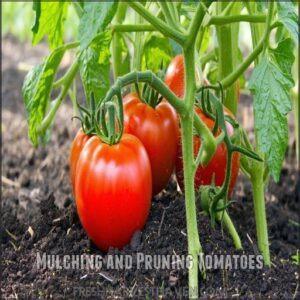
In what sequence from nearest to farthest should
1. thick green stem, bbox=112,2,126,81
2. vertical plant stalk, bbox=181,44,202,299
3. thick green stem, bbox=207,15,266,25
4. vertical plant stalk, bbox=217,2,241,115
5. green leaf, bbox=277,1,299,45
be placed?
green leaf, bbox=277,1,299,45, vertical plant stalk, bbox=181,44,202,299, thick green stem, bbox=207,15,266,25, vertical plant stalk, bbox=217,2,241,115, thick green stem, bbox=112,2,126,81

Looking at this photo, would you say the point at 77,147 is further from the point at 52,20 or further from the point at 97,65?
the point at 52,20

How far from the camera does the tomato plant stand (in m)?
1.62

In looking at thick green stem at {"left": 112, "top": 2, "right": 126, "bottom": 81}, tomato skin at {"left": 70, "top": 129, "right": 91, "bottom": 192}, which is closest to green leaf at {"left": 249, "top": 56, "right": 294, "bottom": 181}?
tomato skin at {"left": 70, "top": 129, "right": 91, "bottom": 192}

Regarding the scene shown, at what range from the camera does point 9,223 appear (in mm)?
2111

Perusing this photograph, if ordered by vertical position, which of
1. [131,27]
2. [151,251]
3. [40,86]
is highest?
[131,27]

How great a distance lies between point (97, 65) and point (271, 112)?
46 centimetres

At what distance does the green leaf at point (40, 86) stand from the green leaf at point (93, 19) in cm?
48

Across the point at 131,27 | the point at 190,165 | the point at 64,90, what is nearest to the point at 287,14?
the point at 190,165

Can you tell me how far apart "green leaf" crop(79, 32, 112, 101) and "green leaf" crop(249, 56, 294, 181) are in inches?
15.2

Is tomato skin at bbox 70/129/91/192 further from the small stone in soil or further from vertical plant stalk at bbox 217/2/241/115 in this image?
vertical plant stalk at bbox 217/2/241/115

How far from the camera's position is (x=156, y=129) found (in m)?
1.89

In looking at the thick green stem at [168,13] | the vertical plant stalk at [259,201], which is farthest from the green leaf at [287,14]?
the vertical plant stalk at [259,201]

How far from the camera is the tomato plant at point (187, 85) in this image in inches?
63.7

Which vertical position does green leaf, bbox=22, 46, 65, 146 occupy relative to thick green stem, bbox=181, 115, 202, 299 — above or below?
above
